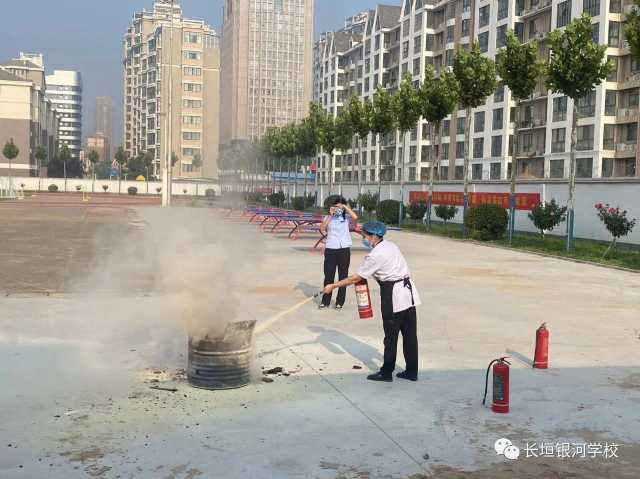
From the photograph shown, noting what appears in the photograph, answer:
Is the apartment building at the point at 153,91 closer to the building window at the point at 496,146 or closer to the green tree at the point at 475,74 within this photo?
the green tree at the point at 475,74

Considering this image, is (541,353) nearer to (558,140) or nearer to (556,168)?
(556,168)

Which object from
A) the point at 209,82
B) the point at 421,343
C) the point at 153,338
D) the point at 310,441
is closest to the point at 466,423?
the point at 310,441

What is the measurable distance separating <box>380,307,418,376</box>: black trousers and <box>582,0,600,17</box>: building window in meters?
53.8

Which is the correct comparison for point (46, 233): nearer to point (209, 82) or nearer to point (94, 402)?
point (209, 82)

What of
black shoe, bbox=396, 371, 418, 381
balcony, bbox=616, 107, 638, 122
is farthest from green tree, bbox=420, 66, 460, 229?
black shoe, bbox=396, 371, 418, 381

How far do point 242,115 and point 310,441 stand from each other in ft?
21.9

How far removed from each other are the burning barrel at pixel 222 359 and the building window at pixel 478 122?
6569 cm

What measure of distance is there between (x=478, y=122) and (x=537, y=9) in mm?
12461

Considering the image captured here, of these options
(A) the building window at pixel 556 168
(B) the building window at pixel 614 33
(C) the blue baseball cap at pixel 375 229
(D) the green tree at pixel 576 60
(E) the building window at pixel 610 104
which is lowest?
(C) the blue baseball cap at pixel 375 229

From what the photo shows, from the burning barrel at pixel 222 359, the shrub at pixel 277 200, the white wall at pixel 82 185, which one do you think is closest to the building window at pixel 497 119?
the shrub at pixel 277 200

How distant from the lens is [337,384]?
698cm

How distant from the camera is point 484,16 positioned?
6981cm

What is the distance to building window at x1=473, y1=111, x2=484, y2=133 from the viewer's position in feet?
226

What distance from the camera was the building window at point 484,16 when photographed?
6931 centimetres
